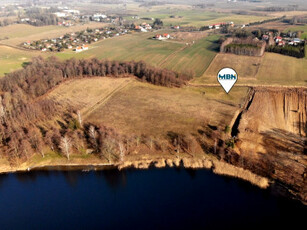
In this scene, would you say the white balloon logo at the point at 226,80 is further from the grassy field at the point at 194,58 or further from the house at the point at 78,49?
the house at the point at 78,49

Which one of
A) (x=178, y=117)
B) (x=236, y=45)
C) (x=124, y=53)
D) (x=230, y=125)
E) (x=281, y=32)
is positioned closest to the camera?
(x=230, y=125)

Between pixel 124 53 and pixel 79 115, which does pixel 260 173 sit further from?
pixel 124 53

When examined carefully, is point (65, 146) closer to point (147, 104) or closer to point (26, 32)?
point (147, 104)

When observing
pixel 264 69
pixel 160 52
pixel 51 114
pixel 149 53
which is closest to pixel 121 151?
pixel 51 114

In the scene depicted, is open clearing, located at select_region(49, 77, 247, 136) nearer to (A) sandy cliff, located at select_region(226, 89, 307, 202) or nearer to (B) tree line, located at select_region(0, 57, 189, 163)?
(B) tree line, located at select_region(0, 57, 189, 163)

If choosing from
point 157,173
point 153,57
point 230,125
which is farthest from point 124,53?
point 157,173

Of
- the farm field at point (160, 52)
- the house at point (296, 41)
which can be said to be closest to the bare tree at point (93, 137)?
the farm field at point (160, 52)
